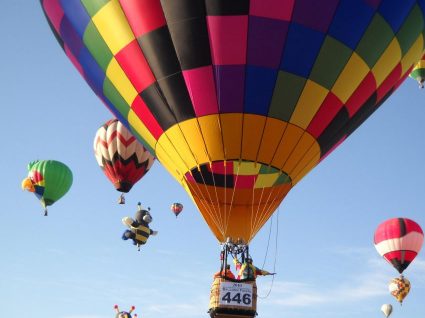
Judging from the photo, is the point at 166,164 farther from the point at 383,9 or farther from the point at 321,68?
the point at 383,9

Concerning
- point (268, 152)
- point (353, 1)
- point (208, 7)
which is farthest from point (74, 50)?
point (353, 1)

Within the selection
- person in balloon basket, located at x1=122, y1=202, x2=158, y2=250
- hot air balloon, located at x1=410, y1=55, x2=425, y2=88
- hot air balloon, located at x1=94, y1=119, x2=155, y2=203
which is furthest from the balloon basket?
hot air balloon, located at x1=410, y1=55, x2=425, y2=88

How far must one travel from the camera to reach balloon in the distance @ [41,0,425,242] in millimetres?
9969

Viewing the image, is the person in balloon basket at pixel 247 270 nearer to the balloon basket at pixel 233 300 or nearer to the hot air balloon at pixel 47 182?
the balloon basket at pixel 233 300

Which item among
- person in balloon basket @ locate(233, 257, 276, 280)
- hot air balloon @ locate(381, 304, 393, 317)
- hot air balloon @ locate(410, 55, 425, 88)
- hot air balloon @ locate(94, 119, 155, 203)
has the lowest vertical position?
person in balloon basket @ locate(233, 257, 276, 280)

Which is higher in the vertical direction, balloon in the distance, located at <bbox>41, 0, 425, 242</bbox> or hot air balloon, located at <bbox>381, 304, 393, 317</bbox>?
hot air balloon, located at <bbox>381, 304, 393, 317</bbox>

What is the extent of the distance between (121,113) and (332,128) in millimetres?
3744

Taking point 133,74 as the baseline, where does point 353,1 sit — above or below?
above

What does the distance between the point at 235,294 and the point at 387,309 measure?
62.2ft

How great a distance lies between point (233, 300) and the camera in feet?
30.6

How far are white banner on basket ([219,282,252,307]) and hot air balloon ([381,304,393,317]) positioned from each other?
18.7 m

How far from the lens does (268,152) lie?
10.3 metres

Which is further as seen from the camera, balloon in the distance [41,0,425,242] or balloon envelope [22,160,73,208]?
balloon envelope [22,160,73,208]

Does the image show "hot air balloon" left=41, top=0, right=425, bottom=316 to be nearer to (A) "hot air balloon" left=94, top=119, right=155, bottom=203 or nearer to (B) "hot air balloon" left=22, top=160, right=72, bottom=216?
(A) "hot air balloon" left=94, top=119, right=155, bottom=203
